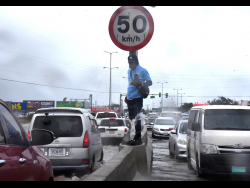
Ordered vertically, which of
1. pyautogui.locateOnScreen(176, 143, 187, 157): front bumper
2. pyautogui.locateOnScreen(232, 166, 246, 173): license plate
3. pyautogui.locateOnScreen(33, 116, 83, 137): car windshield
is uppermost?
pyautogui.locateOnScreen(33, 116, 83, 137): car windshield

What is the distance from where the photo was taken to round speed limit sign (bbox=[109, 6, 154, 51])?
615cm

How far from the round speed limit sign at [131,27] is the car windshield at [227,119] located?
3.63 m

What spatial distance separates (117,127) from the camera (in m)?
20.2

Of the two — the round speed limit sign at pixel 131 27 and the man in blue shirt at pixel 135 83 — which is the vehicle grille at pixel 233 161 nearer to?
the man in blue shirt at pixel 135 83

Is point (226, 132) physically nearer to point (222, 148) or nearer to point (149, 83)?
point (222, 148)

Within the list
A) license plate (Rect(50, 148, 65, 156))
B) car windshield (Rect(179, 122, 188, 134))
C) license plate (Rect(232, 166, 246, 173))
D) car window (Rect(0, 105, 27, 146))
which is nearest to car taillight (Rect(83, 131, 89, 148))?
license plate (Rect(50, 148, 65, 156))

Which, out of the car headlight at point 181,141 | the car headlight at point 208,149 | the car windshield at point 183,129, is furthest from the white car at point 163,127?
the car headlight at point 208,149

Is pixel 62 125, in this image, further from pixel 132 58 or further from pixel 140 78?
pixel 132 58

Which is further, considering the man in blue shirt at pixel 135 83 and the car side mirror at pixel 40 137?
the man in blue shirt at pixel 135 83

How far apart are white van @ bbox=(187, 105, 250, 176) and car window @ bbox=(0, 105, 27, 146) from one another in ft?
18.4

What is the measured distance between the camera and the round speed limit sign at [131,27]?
242 inches

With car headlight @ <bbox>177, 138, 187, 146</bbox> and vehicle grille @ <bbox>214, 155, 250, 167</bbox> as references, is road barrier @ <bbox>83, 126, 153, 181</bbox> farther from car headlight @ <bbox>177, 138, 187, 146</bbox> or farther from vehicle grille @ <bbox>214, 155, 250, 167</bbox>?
car headlight @ <bbox>177, 138, 187, 146</bbox>

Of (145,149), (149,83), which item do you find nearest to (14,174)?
(149,83)
